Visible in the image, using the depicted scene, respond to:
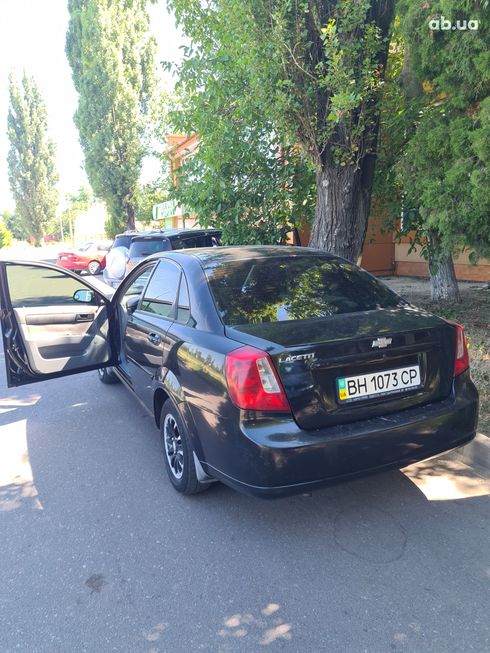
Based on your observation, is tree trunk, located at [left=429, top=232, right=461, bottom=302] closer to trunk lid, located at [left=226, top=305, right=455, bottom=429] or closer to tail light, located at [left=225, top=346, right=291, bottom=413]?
trunk lid, located at [left=226, top=305, right=455, bottom=429]

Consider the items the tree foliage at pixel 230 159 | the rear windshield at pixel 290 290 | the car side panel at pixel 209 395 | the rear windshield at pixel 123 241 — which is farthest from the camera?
the rear windshield at pixel 123 241

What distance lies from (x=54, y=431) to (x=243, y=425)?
2.79m

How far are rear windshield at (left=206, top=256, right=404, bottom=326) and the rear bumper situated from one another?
2.33 ft

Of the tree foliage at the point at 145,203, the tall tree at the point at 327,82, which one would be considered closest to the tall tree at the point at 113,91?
the tree foliage at the point at 145,203

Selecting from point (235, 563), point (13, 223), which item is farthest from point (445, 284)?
point (13, 223)

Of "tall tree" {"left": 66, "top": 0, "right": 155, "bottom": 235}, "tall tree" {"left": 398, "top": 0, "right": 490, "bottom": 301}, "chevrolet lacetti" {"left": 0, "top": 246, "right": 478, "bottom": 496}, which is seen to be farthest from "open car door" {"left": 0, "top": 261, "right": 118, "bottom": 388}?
"tall tree" {"left": 66, "top": 0, "right": 155, "bottom": 235}

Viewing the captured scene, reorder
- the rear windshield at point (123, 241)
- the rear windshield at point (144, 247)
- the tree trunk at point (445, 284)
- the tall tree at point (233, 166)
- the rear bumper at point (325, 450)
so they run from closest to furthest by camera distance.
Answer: the rear bumper at point (325, 450)
the tall tree at point (233, 166)
the tree trunk at point (445, 284)
the rear windshield at point (144, 247)
the rear windshield at point (123, 241)

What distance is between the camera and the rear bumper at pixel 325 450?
7.93ft

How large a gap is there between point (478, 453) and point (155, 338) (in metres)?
2.51

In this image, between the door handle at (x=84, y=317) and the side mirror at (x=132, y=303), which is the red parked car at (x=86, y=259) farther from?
the side mirror at (x=132, y=303)

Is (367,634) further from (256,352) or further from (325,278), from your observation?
→ (325,278)

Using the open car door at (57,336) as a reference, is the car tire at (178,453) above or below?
below

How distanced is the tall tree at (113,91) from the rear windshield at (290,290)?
25.7 meters

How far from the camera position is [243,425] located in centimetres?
247
